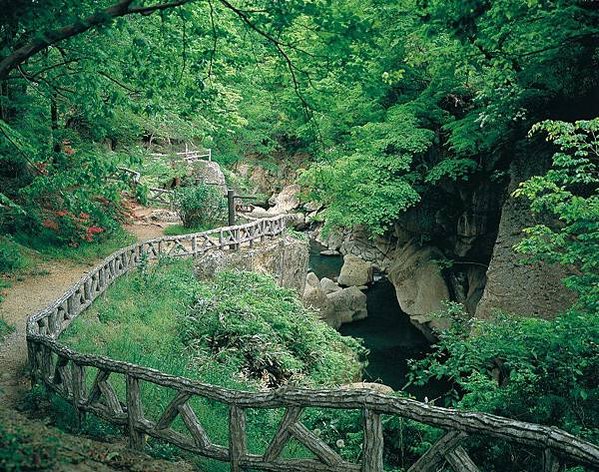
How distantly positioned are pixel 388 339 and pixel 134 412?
16.0 m

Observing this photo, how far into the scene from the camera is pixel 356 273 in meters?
25.9

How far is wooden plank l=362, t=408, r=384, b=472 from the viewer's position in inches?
169

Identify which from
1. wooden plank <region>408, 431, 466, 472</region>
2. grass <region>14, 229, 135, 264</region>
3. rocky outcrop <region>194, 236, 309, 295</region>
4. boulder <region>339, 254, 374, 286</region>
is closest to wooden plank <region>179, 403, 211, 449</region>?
wooden plank <region>408, 431, 466, 472</region>

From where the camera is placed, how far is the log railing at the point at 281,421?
370 cm

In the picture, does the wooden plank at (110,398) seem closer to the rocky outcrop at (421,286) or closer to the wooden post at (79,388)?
the wooden post at (79,388)

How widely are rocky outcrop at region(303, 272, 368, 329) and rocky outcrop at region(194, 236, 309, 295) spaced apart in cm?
119

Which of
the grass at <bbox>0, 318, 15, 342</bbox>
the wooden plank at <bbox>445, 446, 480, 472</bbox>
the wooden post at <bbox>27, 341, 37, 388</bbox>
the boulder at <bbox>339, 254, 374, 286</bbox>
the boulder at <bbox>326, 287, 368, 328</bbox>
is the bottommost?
the boulder at <bbox>326, 287, 368, 328</bbox>

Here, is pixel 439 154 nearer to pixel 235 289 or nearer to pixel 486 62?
pixel 486 62

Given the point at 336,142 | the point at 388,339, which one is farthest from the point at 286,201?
the point at 388,339

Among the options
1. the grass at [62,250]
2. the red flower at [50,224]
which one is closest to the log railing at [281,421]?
the grass at [62,250]

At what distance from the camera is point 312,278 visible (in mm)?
23875

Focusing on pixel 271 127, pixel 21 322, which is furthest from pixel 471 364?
pixel 271 127

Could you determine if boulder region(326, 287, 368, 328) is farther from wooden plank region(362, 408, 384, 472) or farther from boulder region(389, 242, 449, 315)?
wooden plank region(362, 408, 384, 472)

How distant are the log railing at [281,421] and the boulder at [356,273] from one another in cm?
1833
